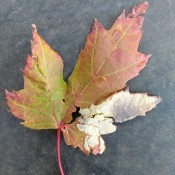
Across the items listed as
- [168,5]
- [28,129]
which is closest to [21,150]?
[28,129]

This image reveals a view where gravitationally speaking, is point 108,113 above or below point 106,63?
below

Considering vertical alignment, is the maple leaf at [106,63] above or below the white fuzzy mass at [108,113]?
above

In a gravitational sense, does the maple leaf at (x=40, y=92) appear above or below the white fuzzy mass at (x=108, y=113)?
above

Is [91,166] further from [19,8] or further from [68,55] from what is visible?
[19,8]
